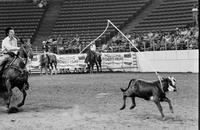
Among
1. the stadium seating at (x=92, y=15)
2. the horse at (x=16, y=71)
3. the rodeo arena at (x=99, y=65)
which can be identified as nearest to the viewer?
the rodeo arena at (x=99, y=65)

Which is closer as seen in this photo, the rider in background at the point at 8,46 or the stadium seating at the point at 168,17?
the rider in background at the point at 8,46

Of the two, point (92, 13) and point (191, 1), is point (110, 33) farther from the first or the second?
point (191, 1)

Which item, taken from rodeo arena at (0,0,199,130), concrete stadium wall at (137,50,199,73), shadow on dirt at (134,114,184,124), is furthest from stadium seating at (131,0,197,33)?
shadow on dirt at (134,114,184,124)

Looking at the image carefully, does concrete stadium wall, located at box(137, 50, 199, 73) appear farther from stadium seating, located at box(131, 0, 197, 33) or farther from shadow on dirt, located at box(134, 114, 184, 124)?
shadow on dirt, located at box(134, 114, 184, 124)

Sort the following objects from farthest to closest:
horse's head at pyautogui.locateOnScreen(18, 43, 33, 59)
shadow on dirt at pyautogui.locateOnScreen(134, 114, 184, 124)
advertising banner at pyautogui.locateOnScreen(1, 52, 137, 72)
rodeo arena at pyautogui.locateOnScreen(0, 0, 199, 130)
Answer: advertising banner at pyautogui.locateOnScreen(1, 52, 137, 72)
horse's head at pyautogui.locateOnScreen(18, 43, 33, 59)
rodeo arena at pyautogui.locateOnScreen(0, 0, 199, 130)
shadow on dirt at pyautogui.locateOnScreen(134, 114, 184, 124)

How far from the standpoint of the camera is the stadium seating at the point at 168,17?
113ft

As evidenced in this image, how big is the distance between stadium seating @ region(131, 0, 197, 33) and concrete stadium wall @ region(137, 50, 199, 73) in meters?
8.22

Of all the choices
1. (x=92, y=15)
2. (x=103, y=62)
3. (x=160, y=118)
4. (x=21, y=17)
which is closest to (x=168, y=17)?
(x=92, y=15)

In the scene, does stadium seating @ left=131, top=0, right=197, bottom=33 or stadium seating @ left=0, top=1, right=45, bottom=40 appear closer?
stadium seating @ left=131, top=0, right=197, bottom=33

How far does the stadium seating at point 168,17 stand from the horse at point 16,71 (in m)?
24.1

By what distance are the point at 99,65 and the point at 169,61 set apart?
536 cm

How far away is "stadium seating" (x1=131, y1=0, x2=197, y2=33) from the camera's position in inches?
1356

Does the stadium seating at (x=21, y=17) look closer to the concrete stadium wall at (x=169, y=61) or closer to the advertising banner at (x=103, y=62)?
the advertising banner at (x=103, y=62)

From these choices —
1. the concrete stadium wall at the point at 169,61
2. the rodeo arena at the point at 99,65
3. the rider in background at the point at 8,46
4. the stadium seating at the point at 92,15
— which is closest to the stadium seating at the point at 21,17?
the rodeo arena at the point at 99,65
